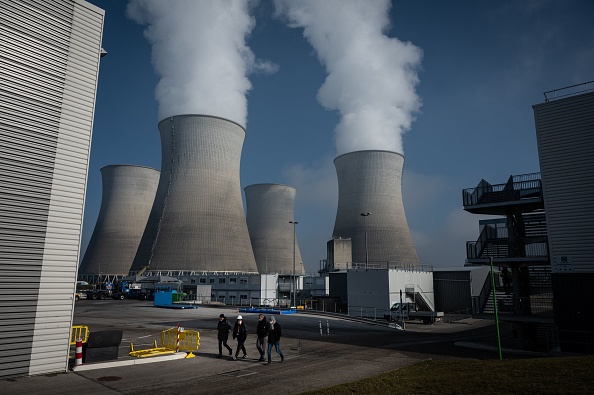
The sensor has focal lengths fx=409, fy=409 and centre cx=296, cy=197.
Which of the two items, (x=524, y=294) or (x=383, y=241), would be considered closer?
(x=524, y=294)

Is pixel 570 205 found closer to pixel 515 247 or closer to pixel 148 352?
pixel 515 247

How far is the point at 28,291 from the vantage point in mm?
8914

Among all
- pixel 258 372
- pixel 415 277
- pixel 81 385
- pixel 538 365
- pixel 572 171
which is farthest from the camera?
pixel 415 277

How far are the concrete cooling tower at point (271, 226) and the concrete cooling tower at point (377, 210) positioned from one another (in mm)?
15577

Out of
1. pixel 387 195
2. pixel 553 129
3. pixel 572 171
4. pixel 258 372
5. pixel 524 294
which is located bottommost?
pixel 258 372

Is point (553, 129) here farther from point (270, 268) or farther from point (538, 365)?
point (270, 268)

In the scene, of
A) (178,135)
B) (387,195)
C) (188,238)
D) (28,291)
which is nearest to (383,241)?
(387,195)

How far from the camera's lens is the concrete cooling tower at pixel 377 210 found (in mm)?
39781

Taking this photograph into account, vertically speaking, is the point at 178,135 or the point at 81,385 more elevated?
the point at 178,135

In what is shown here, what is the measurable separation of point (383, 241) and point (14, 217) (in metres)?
34.3

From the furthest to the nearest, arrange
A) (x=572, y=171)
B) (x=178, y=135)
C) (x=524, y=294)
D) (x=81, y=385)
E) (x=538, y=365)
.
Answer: (x=178, y=135), (x=524, y=294), (x=572, y=171), (x=538, y=365), (x=81, y=385)

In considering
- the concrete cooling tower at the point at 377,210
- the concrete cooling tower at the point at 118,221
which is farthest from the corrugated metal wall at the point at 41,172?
the concrete cooling tower at the point at 118,221

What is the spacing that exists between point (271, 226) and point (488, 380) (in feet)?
162

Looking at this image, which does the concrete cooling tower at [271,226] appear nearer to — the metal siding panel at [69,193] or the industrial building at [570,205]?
the industrial building at [570,205]
